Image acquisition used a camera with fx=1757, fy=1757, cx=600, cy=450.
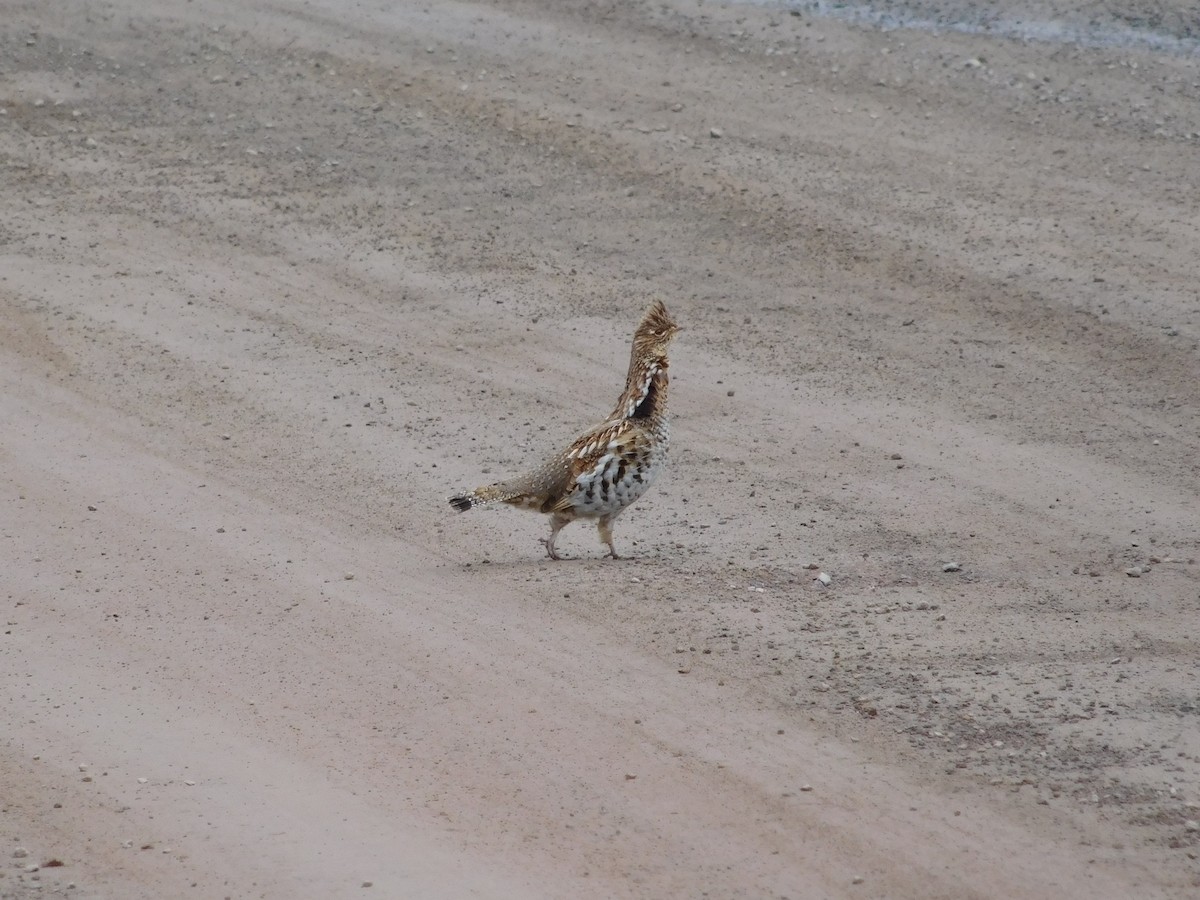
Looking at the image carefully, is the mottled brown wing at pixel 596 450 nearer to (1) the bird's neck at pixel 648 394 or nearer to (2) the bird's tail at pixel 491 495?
(1) the bird's neck at pixel 648 394

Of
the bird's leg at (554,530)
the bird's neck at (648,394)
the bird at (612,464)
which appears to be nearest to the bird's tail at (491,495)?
the bird at (612,464)

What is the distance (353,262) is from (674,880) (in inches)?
335

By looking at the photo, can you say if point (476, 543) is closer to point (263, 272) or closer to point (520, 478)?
point (520, 478)

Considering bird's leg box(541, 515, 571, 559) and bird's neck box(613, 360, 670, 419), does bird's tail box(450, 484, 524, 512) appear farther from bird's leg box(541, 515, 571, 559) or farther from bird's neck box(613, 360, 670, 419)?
bird's neck box(613, 360, 670, 419)

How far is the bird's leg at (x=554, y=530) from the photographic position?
9.36m

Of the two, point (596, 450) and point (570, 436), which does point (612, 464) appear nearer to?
point (596, 450)

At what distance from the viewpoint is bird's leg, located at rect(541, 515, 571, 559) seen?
9.36 meters

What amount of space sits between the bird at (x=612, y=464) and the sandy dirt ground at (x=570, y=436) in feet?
1.14

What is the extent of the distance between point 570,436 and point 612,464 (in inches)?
83.3

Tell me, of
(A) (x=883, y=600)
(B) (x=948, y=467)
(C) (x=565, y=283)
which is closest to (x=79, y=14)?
(C) (x=565, y=283)

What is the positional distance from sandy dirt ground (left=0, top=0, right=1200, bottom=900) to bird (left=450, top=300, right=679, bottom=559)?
349 millimetres

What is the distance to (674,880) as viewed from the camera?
6395mm

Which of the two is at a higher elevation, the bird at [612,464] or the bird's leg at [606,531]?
the bird at [612,464]

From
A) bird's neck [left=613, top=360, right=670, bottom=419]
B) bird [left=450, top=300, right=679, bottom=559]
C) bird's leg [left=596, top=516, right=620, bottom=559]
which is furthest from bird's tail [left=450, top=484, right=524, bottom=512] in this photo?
bird's neck [left=613, top=360, right=670, bottom=419]
